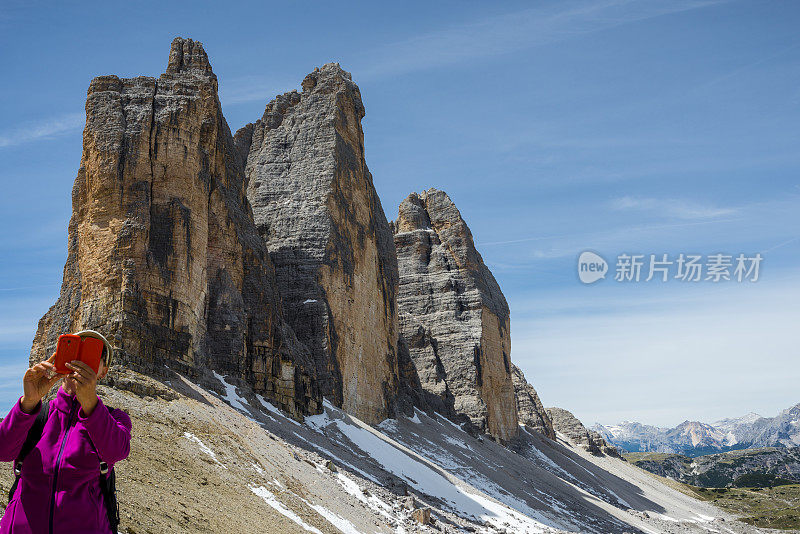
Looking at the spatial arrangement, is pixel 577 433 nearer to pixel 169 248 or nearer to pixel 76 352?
pixel 169 248

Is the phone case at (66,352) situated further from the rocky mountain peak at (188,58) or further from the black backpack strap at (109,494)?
the rocky mountain peak at (188,58)

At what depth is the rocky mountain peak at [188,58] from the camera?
4106 centimetres

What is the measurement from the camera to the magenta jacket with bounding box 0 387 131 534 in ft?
19.5

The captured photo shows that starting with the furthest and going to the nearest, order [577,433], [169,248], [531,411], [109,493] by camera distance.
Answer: [577,433] < [531,411] < [169,248] < [109,493]

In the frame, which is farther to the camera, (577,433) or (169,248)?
(577,433)

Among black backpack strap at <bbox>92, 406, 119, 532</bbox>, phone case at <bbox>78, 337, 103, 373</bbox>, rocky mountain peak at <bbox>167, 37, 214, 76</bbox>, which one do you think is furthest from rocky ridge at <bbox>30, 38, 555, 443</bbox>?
phone case at <bbox>78, 337, 103, 373</bbox>

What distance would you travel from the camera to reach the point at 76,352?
228 inches

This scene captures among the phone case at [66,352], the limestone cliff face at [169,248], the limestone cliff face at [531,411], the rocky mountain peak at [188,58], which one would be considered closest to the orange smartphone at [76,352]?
the phone case at [66,352]

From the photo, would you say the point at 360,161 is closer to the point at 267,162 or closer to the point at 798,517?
Result: the point at 267,162

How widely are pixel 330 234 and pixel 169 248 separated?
20643 mm

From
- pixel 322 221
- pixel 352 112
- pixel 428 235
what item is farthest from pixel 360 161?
pixel 428 235

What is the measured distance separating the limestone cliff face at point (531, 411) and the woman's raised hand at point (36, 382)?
9540 centimetres

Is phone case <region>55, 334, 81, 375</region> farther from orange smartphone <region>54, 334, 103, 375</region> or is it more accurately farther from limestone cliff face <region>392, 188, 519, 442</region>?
limestone cliff face <region>392, 188, 519, 442</region>

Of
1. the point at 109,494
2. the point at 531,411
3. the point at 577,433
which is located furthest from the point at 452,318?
the point at 109,494
